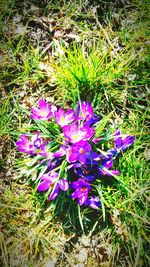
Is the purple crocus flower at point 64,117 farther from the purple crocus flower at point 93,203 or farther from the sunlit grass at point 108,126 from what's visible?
the purple crocus flower at point 93,203

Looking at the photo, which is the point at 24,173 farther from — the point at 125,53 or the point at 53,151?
the point at 125,53

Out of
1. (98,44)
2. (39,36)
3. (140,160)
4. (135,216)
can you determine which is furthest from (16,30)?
(135,216)

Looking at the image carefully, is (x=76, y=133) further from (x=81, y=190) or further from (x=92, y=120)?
(x=81, y=190)

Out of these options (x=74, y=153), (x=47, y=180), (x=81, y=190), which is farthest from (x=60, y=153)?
(x=81, y=190)

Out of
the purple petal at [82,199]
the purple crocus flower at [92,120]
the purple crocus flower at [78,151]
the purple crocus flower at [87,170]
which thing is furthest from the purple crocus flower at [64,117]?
the purple petal at [82,199]

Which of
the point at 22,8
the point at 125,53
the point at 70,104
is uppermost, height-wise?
the point at 22,8

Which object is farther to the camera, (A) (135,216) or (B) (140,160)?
(B) (140,160)

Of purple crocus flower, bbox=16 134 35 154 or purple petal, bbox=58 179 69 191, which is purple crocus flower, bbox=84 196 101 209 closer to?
purple petal, bbox=58 179 69 191

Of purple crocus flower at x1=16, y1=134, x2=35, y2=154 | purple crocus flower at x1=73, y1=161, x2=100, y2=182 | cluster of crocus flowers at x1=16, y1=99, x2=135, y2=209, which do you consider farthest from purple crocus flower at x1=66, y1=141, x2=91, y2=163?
purple crocus flower at x1=16, y1=134, x2=35, y2=154
